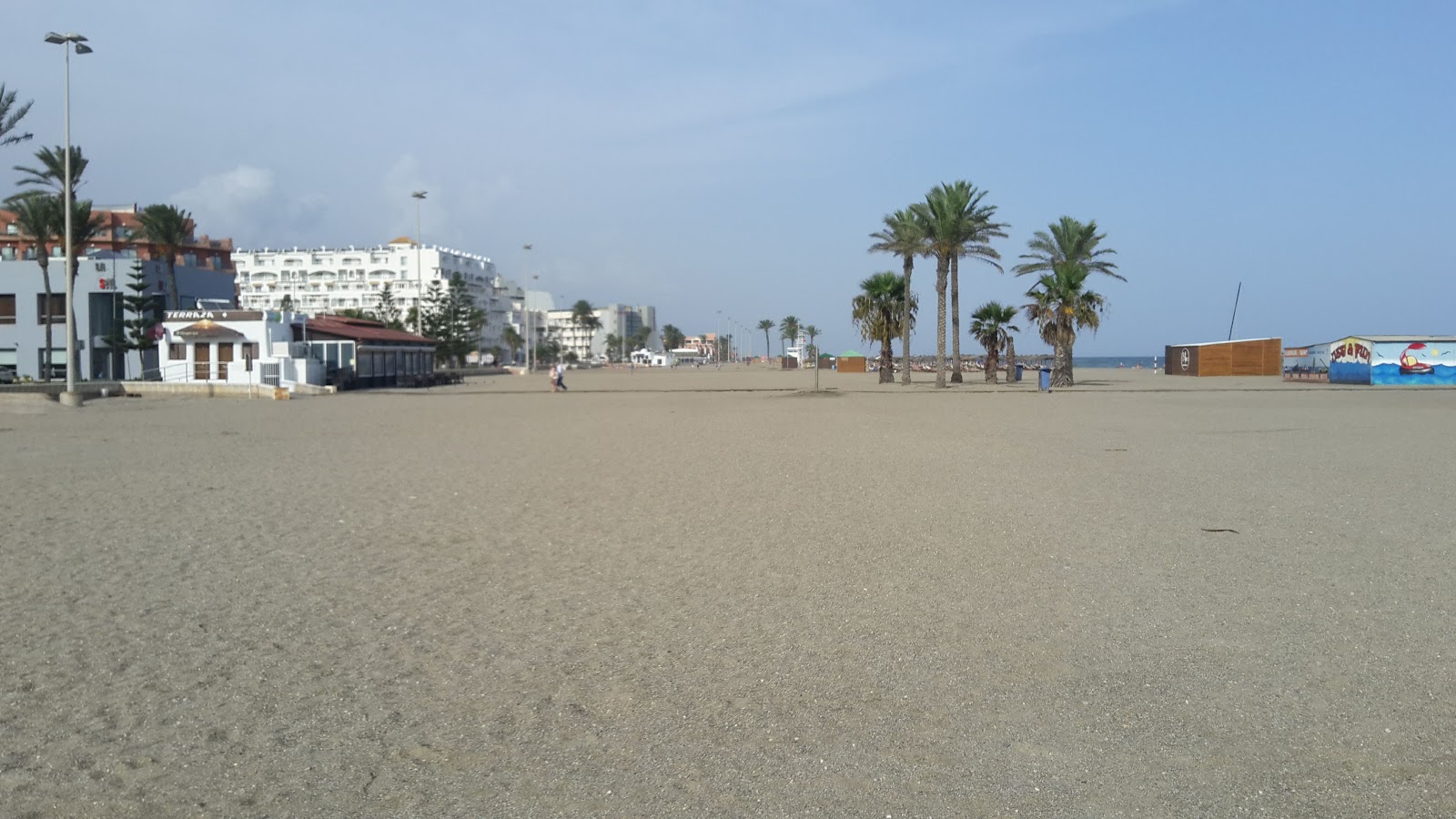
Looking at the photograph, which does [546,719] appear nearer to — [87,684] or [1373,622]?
[87,684]

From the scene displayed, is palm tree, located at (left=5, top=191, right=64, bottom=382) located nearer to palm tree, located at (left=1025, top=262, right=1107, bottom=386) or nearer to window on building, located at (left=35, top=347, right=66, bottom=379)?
window on building, located at (left=35, top=347, right=66, bottom=379)

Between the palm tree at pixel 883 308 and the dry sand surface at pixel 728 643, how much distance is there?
42218mm

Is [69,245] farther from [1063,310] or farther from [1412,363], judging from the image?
[1412,363]

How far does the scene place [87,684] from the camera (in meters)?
5.11

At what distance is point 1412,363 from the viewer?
149 feet

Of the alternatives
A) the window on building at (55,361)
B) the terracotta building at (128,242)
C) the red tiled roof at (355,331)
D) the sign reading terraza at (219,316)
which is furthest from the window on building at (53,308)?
the terracotta building at (128,242)

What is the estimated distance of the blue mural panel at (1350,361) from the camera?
4669cm

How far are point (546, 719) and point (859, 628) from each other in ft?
7.19

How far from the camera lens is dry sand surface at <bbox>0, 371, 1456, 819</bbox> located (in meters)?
4.09

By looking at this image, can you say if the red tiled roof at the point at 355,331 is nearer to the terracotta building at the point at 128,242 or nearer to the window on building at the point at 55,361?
the window on building at the point at 55,361

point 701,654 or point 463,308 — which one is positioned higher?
point 463,308

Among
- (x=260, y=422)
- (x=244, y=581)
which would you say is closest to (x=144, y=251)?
(x=260, y=422)

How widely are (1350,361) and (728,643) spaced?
5091 centimetres

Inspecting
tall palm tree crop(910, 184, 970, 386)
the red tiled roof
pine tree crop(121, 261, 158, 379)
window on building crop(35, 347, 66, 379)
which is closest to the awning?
the red tiled roof
